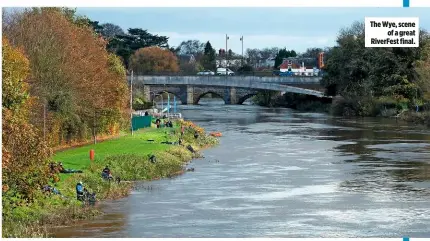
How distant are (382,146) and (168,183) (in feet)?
87.3

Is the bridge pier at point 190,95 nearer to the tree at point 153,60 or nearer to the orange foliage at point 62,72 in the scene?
the tree at point 153,60

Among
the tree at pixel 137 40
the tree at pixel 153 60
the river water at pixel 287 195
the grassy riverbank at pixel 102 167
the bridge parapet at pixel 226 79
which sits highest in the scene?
the tree at pixel 137 40

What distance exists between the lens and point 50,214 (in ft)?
104

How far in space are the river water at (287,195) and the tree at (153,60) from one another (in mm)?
87330

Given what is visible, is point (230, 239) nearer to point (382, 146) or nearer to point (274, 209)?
point (274, 209)

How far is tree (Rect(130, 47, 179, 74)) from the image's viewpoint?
155 m

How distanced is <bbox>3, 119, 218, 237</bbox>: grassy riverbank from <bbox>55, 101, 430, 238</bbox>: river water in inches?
37.5

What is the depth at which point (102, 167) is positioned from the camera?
42750 mm

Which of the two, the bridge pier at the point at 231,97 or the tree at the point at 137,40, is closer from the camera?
the bridge pier at the point at 231,97

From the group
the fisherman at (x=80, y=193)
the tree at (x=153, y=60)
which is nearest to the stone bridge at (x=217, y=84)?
the tree at (x=153, y=60)

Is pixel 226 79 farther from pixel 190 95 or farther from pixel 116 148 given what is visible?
pixel 116 148

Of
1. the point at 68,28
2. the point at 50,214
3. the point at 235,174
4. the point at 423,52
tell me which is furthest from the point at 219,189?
the point at 423,52

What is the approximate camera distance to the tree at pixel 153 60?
509 feet

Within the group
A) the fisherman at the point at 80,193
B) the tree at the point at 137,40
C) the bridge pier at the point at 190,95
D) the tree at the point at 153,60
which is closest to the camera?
the fisherman at the point at 80,193
